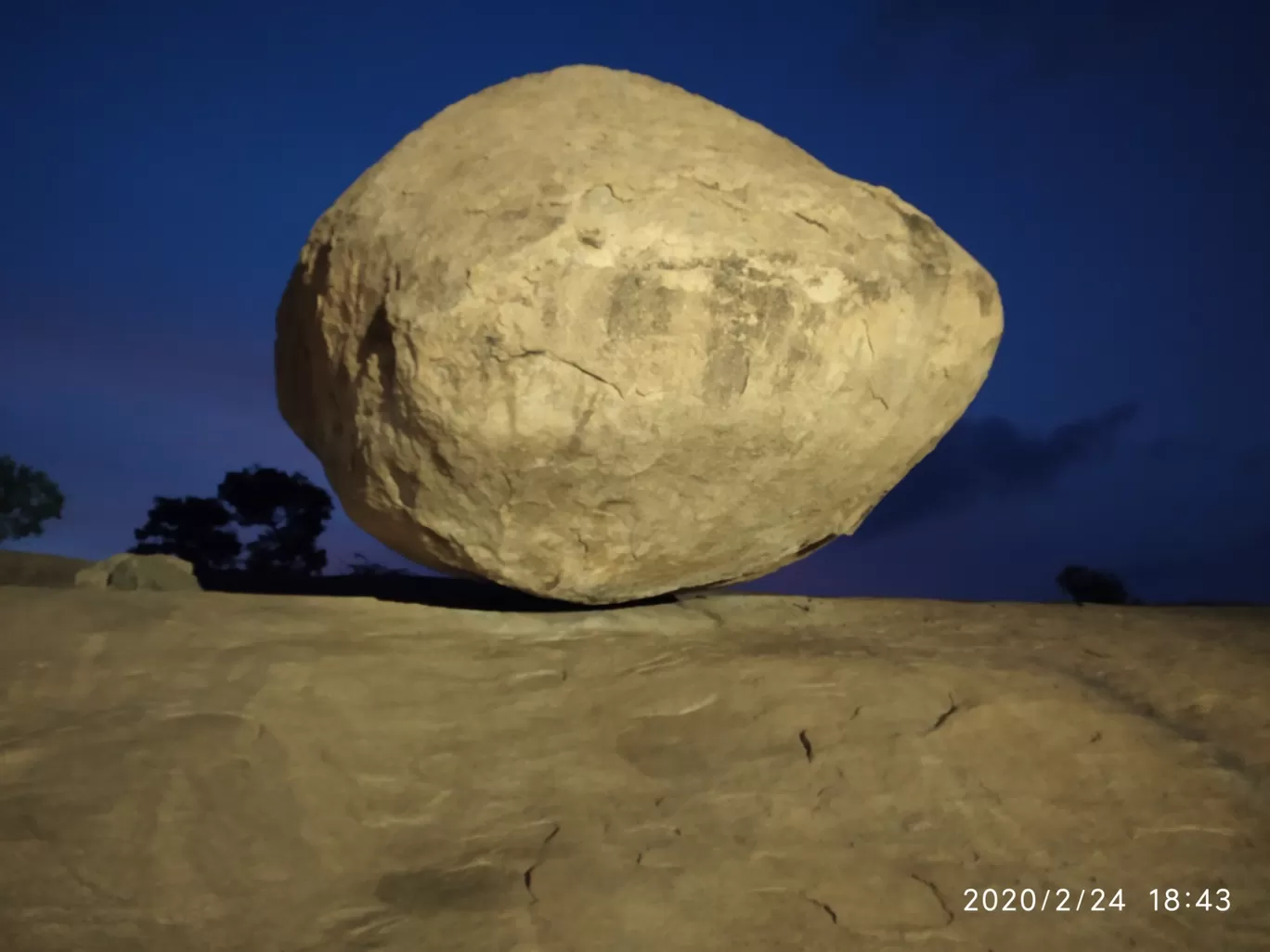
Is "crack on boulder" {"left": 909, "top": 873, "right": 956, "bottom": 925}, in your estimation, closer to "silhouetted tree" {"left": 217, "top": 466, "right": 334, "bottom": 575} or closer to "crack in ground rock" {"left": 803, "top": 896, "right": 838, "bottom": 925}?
"crack in ground rock" {"left": 803, "top": 896, "right": 838, "bottom": 925}

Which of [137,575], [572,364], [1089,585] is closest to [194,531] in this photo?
[137,575]

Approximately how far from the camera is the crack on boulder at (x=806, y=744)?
6.64ft

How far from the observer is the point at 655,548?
2916 millimetres

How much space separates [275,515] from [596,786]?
5.87 m

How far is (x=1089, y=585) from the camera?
634 centimetres

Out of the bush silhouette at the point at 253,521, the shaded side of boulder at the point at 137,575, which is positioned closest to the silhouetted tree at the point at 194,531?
the bush silhouette at the point at 253,521

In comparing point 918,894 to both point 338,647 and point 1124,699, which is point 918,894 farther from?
point 338,647

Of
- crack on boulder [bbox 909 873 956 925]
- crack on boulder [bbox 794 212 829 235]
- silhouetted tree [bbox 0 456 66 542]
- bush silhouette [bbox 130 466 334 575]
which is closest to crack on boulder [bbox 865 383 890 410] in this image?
crack on boulder [bbox 794 212 829 235]

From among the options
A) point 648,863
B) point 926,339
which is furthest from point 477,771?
point 926,339

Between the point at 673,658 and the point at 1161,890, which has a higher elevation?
the point at 673,658

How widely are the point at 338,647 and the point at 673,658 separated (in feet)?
3.24

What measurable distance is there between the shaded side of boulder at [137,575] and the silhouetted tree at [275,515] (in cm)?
292

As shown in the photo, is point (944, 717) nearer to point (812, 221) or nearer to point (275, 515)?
point (812, 221)

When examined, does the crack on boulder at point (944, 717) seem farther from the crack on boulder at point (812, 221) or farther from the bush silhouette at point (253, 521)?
the bush silhouette at point (253, 521)
